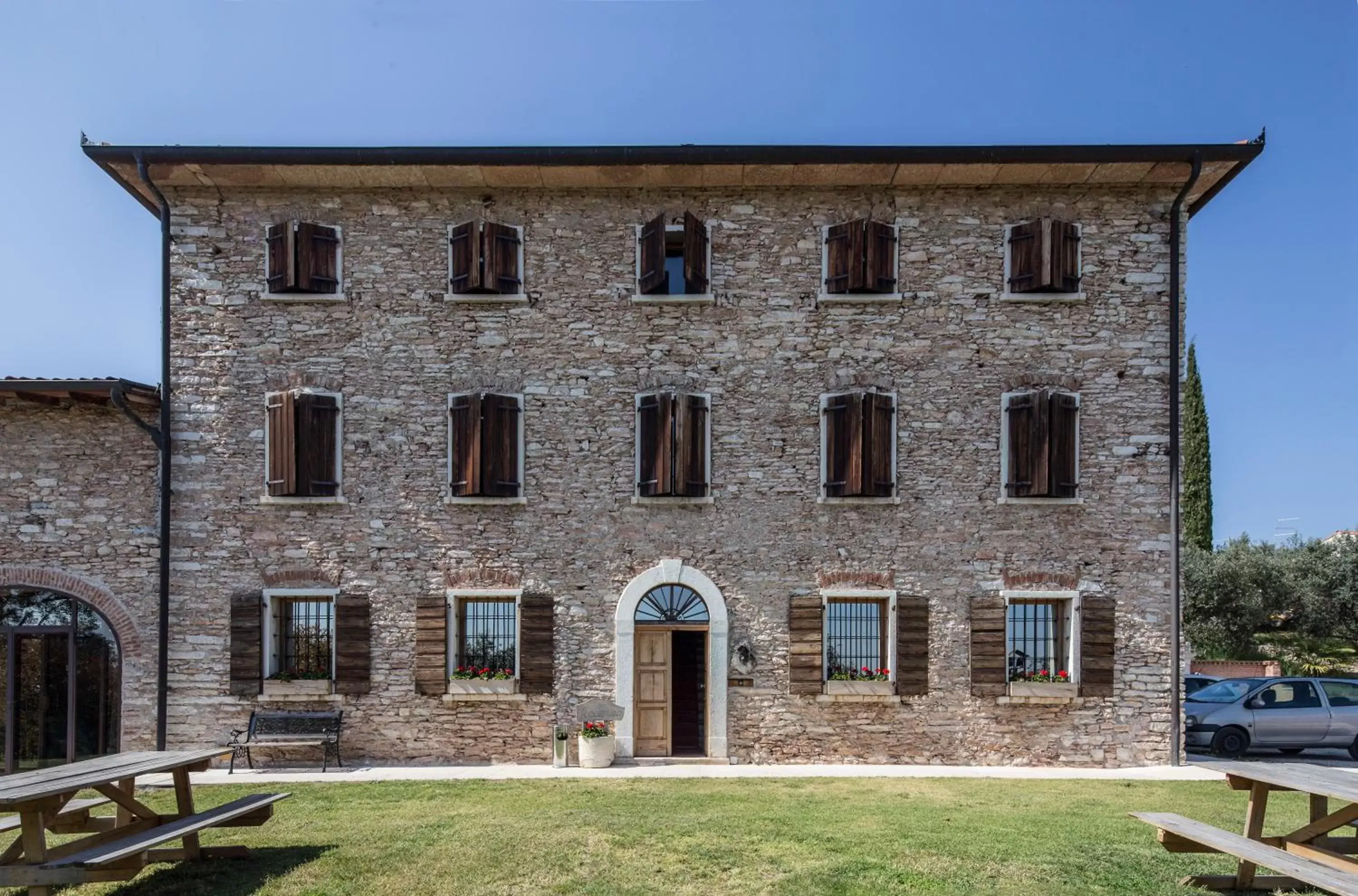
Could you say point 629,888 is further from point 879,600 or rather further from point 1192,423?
point 1192,423

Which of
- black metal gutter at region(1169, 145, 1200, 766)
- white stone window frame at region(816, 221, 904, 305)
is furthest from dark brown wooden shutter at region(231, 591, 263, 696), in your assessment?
black metal gutter at region(1169, 145, 1200, 766)

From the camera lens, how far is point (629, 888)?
6062mm

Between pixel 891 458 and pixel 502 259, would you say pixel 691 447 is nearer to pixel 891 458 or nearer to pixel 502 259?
pixel 891 458

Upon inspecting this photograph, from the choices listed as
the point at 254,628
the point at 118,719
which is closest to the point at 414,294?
the point at 254,628

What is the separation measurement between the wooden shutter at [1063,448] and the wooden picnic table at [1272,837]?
5.26m

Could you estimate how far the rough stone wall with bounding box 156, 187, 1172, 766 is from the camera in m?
11.6

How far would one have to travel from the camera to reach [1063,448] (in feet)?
38.1

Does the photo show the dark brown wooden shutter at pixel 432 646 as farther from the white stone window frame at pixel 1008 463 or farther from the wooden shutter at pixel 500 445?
the white stone window frame at pixel 1008 463

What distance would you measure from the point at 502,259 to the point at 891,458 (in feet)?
20.4

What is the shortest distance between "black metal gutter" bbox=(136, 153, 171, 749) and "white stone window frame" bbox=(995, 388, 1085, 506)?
1169 centimetres

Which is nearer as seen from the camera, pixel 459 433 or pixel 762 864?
pixel 762 864

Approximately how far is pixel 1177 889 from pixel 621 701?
23.2ft

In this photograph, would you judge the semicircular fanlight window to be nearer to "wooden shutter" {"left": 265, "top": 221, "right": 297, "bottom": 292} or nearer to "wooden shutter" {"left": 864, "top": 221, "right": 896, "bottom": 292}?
Answer: "wooden shutter" {"left": 864, "top": 221, "right": 896, "bottom": 292}

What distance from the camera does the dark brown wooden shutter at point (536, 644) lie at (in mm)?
11492
